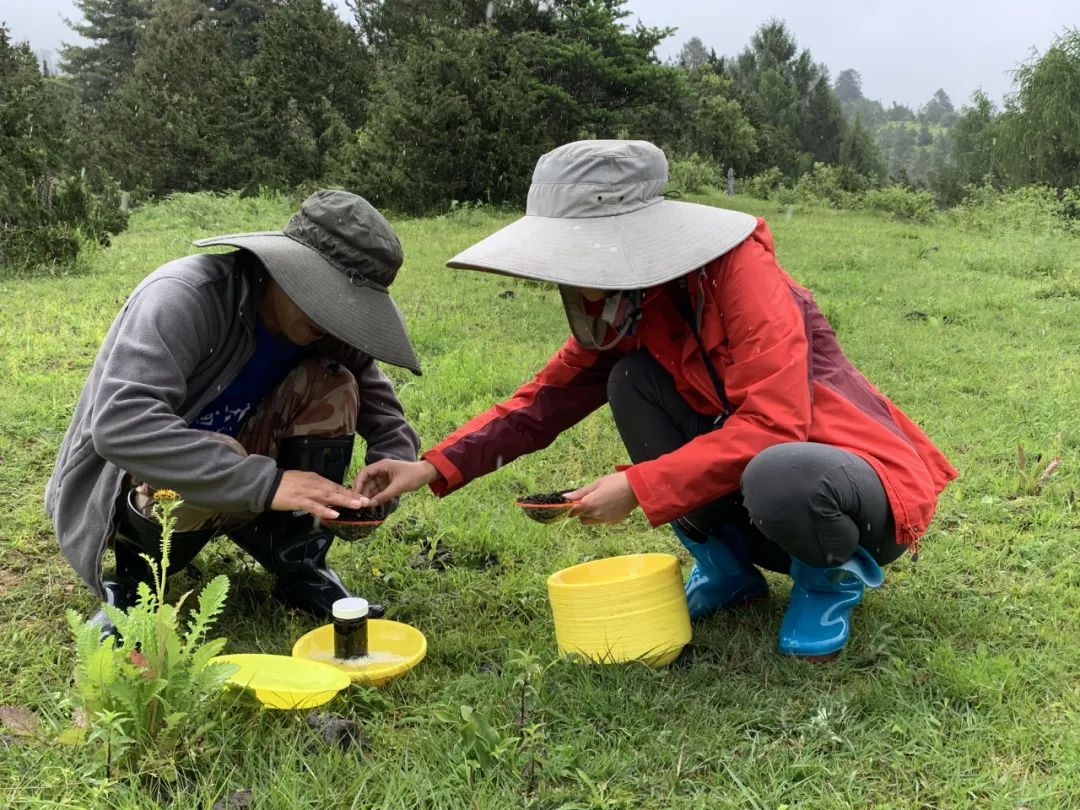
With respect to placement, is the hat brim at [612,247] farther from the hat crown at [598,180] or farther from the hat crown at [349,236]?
the hat crown at [349,236]

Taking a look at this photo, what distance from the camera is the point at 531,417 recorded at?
95.9 inches

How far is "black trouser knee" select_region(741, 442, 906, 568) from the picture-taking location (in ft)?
5.97

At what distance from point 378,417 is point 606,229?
1.01m

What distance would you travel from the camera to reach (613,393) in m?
2.26

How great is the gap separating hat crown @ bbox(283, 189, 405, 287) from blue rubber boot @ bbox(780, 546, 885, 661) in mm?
1160

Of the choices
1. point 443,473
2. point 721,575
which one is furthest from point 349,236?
point 721,575

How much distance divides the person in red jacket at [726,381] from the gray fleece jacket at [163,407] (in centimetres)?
40

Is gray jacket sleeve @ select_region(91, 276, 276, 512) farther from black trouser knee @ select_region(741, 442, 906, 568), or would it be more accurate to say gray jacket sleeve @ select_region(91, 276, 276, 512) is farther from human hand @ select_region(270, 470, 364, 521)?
black trouser knee @ select_region(741, 442, 906, 568)

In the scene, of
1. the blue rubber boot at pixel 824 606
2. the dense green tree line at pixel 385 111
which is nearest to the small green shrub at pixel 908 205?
the dense green tree line at pixel 385 111

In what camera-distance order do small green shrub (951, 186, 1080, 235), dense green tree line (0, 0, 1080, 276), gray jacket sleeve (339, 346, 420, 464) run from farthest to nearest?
dense green tree line (0, 0, 1080, 276)
small green shrub (951, 186, 1080, 235)
gray jacket sleeve (339, 346, 420, 464)

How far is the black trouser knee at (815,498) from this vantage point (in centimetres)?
182

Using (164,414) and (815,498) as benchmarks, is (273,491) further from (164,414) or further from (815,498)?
(815,498)

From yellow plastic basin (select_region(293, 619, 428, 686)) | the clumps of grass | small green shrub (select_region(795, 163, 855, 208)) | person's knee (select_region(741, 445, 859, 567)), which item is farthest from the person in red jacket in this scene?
small green shrub (select_region(795, 163, 855, 208))

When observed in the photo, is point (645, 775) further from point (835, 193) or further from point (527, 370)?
point (835, 193)
